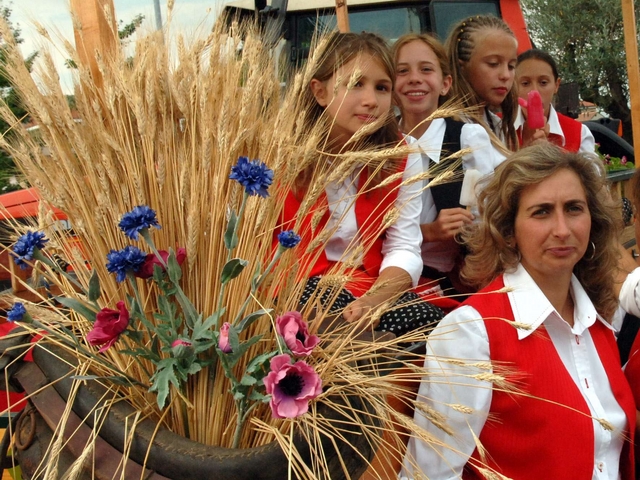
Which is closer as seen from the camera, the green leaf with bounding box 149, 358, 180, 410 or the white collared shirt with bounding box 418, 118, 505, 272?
the green leaf with bounding box 149, 358, 180, 410

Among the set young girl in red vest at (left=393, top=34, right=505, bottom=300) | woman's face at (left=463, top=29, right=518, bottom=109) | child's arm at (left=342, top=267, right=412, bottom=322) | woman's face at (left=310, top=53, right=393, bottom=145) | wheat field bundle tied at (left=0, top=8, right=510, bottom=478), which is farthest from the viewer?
woman's face at (left=463, top=29, right=518, bottom=109)

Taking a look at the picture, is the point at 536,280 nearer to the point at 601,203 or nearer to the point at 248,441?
the point at 601,203

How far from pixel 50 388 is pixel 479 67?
75.9 inches

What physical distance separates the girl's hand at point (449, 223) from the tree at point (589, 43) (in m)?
12.2

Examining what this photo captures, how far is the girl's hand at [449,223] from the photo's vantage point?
1.98 m

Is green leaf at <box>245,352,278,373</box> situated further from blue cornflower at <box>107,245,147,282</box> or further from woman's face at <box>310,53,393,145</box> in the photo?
woman's face at <box>310,53,393,145</box>

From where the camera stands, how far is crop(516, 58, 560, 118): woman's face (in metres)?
3.25

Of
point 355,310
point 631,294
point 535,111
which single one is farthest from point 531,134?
point 355,310

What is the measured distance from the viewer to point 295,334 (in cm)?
96

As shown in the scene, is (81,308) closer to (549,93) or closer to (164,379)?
(164,379)

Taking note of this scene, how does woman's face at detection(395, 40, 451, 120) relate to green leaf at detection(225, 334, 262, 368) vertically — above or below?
above

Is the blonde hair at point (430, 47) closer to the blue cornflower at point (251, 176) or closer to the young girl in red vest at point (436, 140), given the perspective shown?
the young girl in red vest at point (436, 140)

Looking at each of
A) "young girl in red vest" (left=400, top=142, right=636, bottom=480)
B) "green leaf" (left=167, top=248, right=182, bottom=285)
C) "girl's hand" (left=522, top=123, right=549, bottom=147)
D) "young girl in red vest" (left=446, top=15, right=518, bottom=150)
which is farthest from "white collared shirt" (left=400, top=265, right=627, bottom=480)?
"girl's hand" (left=522, top=123, right=549, bottom=147)

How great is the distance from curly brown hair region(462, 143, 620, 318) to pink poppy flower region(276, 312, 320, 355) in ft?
2.44
